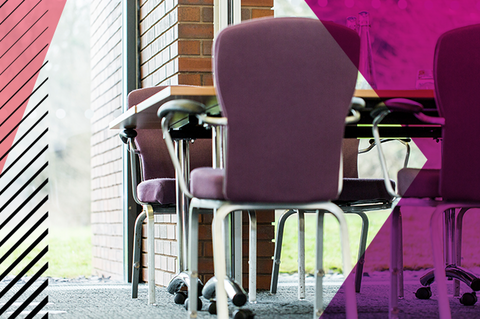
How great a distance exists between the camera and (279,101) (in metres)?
1.50

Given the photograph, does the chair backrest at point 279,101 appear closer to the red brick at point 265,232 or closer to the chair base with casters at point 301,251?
the chair base with casters at point 301,251

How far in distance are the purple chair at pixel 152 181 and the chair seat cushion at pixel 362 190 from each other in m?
0.68

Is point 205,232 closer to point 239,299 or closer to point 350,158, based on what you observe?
point 350,158

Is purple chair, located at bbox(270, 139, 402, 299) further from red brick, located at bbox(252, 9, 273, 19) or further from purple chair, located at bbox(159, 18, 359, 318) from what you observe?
red brick, located at bbox(252, 9, 273, 19)

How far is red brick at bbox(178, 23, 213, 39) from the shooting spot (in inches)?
118

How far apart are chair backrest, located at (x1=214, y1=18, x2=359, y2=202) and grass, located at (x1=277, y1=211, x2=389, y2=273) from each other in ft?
5.75

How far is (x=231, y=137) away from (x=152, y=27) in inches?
79.5

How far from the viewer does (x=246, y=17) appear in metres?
3.04

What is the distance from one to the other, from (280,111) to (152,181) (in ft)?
3.42

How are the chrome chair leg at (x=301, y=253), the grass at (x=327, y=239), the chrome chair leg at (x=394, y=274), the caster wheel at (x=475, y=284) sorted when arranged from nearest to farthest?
1. the chrome chair leg at (x=394, y=274)
2. the caster wheel at (x=475, y=284)
3. the chrome chair leg at (x=301, y=253)
4. the grass at (x=327, y=239)

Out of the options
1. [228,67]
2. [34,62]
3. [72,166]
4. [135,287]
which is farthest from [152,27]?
[228,67]

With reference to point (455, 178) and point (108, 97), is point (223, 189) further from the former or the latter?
point (108, 97)

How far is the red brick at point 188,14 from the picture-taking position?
3006 mm
